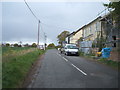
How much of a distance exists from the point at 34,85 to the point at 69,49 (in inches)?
793

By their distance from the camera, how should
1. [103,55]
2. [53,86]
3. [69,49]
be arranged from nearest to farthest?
[53,86]
[103,55]
[69,49]

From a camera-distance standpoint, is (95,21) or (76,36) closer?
(95,21)

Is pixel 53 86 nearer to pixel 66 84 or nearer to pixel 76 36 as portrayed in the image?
pixel 66 84

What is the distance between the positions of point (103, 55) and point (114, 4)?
23.8 feet

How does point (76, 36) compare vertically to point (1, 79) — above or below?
above

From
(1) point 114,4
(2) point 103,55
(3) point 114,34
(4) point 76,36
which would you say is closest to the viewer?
(1) point 114,4

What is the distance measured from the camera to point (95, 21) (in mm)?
31391

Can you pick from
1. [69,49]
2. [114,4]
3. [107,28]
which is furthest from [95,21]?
[114,4]

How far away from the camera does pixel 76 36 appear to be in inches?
2157

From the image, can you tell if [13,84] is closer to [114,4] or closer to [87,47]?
[114,4]

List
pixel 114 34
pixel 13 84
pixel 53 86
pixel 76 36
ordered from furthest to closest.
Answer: pixel 76 36 → pixel 114 34 → pixel 53 86 → pixel 13 84

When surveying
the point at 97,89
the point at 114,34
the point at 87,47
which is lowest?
the point at 97,89

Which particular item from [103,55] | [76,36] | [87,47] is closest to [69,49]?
[87,47]

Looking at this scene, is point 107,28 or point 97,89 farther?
point 107,28
